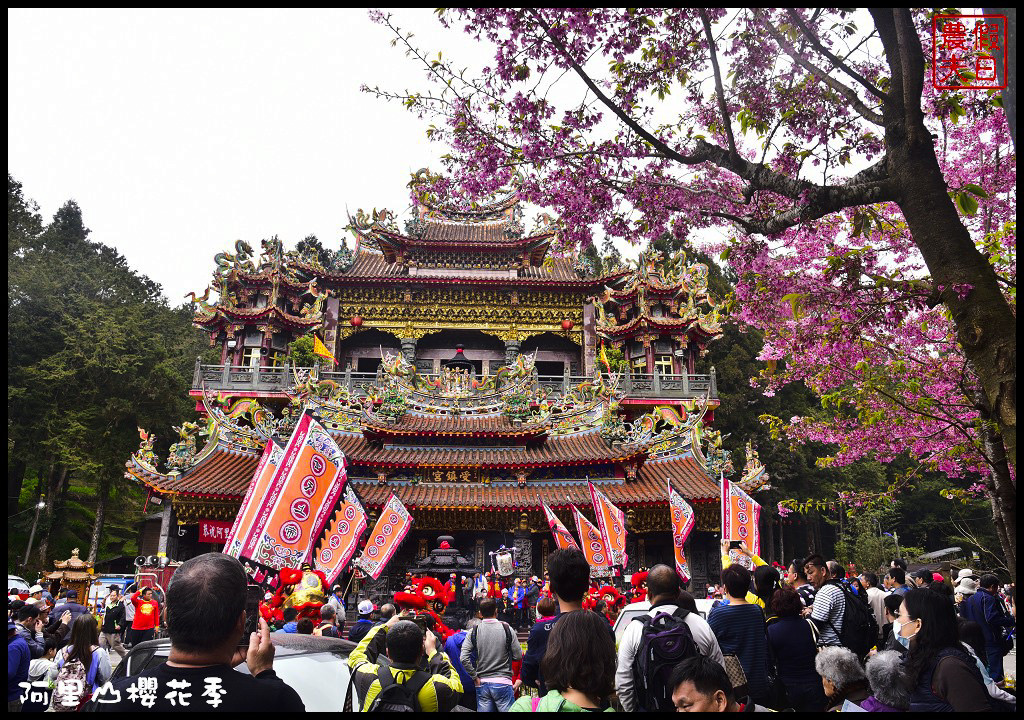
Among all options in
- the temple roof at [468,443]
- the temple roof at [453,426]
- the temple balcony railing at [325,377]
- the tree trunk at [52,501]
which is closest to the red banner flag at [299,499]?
the temple roof at [468,443]

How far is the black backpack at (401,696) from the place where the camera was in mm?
3439

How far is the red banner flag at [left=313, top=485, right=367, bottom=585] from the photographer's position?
8070 mm

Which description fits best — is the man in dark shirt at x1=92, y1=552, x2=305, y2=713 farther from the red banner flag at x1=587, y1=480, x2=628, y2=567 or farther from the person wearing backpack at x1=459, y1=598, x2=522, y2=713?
the red banner flag at x1=587, y1=480, x2=628, y2=567

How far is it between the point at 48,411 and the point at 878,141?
29.5m

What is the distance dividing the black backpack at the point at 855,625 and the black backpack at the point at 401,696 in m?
3.47

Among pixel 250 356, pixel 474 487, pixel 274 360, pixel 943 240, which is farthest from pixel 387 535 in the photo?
pixel 250 356

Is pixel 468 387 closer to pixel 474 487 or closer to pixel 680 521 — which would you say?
pixel 474 487

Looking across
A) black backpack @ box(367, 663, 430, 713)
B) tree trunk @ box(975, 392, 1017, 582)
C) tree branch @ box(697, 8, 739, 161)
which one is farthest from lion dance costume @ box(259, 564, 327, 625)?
tree trunk @ box(975, 392, 1017, 582)

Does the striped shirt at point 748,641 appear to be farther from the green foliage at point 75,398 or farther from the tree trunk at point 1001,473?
the green foliage at point 75,398

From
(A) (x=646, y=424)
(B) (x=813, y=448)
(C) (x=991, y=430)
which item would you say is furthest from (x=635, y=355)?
(C) (x=991, y=430)

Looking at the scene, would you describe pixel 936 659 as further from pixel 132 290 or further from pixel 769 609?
pixel 132 290

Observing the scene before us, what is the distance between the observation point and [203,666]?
2258mm

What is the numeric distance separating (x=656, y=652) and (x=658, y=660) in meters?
0.04

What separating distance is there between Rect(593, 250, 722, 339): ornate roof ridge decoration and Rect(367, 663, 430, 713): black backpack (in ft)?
70.2
